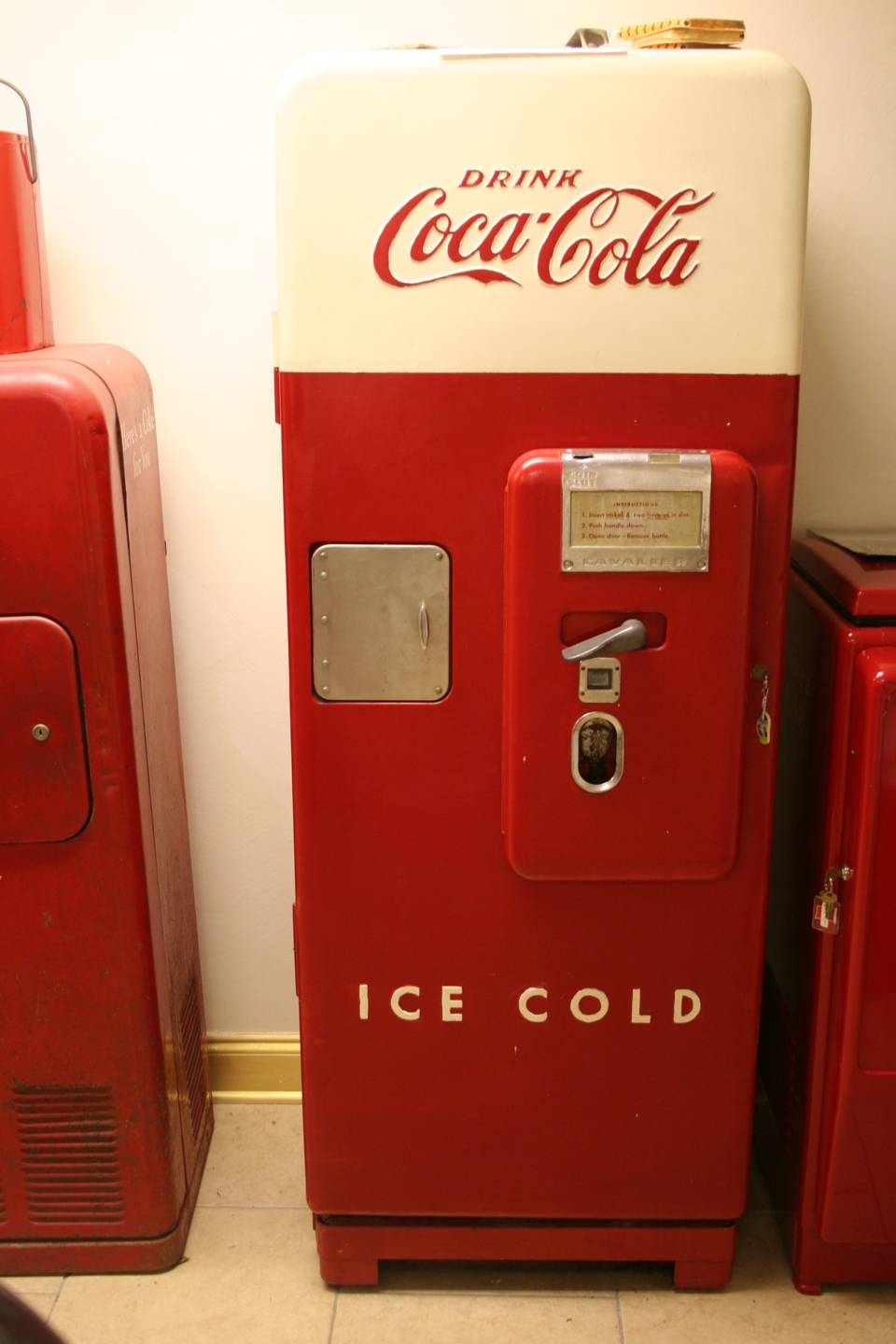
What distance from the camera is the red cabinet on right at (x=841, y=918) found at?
197cm

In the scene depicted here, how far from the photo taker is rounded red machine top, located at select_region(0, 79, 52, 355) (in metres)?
2.02

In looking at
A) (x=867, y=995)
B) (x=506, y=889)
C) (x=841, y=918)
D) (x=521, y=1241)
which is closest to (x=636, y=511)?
(x=506, y=889)

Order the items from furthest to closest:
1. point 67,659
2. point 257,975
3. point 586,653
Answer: point 257,975 → point 67,659 → point 586,653

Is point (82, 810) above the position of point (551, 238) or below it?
below

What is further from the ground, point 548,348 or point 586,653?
point 548,348

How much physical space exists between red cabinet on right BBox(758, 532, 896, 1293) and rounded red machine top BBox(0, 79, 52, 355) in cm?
136

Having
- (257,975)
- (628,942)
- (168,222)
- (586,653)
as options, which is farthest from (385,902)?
(168,222)

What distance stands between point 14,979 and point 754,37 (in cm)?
204

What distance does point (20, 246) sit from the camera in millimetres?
2039

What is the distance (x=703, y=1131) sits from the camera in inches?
84.5

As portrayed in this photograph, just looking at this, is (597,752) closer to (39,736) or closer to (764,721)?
(764,721)

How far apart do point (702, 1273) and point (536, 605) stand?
1.24 meters

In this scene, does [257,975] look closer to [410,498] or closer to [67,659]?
[67,659]

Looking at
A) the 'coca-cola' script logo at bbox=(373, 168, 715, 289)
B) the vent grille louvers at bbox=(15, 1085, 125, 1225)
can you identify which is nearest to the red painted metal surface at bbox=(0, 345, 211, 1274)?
the vent grille louvers at bbox=(15, 1085, 125, 1225)
